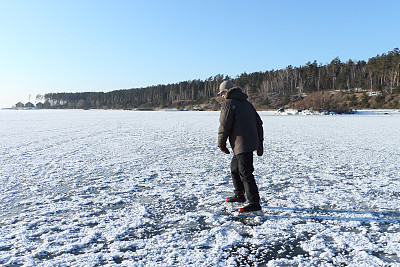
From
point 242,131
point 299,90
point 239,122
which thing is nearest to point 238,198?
point 242,131

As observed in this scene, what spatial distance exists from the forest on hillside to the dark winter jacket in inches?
1796

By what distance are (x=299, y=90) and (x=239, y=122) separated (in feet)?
313

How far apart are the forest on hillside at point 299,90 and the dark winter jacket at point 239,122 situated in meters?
45.6

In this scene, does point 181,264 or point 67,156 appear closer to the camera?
point 181,264

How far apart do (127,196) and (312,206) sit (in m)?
2.93

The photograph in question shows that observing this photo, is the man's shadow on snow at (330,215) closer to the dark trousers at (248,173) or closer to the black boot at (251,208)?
the black boot at (251,208)

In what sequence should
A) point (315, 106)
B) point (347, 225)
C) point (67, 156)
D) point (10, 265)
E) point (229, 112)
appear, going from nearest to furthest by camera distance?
point (10, 265) < point (347, 225) < point (229, 112) < point (67, 156) < point (315, 106)

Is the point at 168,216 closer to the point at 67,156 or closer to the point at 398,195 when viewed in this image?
the point at 398,195

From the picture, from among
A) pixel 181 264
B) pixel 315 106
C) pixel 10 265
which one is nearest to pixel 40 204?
pixel 10 265

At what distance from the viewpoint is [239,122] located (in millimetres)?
3721

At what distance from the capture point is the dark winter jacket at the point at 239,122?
145 inches

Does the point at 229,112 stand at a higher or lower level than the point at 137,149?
higher

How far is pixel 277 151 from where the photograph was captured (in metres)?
9.13

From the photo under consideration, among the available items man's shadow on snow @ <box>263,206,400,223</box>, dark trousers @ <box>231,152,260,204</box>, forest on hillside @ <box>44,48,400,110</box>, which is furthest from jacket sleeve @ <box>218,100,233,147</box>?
forest on hillside @ <box>44,48,400,110</box>
